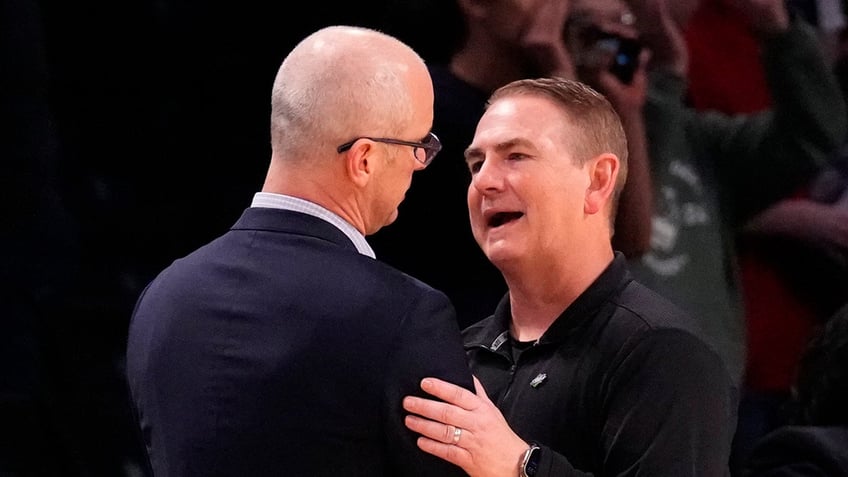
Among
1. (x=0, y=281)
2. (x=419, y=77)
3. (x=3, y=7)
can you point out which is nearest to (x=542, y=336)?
(x=419, y=77)

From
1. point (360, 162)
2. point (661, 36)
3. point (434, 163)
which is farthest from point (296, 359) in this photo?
point (661, 36)

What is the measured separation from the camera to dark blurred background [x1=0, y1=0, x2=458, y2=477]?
2.72 meters

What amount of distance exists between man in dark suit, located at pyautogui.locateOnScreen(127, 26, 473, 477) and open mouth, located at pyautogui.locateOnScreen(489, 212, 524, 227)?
0.77 feet

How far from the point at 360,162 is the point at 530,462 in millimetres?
452

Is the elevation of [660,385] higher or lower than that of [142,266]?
higher

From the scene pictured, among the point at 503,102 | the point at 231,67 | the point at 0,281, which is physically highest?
the point at 503,102

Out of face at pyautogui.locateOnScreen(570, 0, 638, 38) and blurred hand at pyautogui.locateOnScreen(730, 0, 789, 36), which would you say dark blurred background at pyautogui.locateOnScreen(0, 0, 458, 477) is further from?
blurred hand at pyautogui.locateOnScreen(730, 0, 789, 36)

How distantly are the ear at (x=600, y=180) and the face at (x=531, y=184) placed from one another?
11mm

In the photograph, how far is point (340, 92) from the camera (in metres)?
1.64

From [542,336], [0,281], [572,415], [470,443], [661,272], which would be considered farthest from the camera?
[661,272]

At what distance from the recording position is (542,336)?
1.88 meters

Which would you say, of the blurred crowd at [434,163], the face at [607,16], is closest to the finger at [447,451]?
the blurred crowd at [434,163]

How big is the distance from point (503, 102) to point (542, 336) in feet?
1.22

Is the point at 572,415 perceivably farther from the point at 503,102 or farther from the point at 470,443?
the point at 503,102
